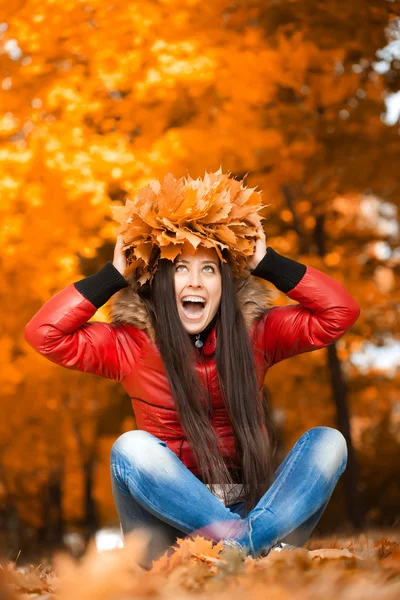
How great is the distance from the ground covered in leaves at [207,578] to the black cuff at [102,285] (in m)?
1.18

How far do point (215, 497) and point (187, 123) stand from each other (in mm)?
4683

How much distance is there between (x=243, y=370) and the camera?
3.26 m

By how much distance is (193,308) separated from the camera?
3355 mm

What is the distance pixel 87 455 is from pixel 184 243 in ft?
31.0

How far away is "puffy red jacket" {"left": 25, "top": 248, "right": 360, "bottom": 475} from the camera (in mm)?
3242

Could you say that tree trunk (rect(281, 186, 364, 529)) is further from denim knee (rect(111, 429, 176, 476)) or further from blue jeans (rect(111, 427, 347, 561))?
denim knee (rect(111, 429, 176, 476))

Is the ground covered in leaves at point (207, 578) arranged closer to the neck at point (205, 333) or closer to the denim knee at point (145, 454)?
the denim knee at point (145, 454)

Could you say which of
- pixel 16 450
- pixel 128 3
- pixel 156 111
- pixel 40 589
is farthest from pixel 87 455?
pixel 40 589

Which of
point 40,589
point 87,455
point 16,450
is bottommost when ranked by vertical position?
point 87,455

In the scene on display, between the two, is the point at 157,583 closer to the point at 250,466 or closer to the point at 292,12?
the point at 250,466

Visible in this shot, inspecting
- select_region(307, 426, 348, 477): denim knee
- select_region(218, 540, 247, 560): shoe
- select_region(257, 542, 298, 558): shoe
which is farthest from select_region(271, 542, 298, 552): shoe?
select_region(307, 426, 348, 477): denim knee

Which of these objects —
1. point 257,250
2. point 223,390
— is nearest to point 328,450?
point 223,390

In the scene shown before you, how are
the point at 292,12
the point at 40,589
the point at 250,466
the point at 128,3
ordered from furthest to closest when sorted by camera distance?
the point at 128,3
the point at 292,12
the point at 250,466
the point at 40,589

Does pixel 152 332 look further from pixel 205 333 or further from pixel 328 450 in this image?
pixel 328 450
